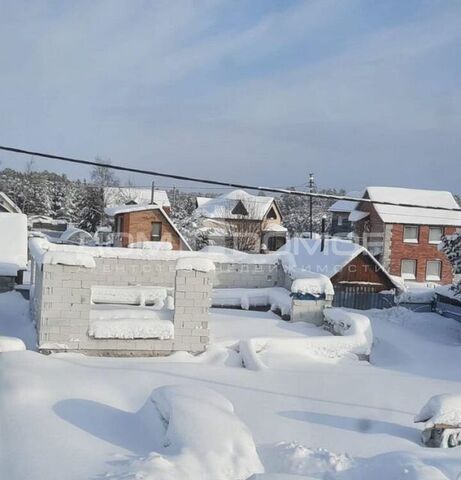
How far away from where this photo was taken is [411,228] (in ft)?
92.1

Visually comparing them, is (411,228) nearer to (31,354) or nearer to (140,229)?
(140,229)

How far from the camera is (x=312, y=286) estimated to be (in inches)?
442

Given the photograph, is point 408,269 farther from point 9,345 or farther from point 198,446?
point 198,446

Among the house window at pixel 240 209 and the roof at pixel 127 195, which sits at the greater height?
the roof at pixel 127 195

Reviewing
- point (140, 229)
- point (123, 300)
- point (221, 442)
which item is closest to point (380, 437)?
point (221, 442)

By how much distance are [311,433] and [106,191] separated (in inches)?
1501

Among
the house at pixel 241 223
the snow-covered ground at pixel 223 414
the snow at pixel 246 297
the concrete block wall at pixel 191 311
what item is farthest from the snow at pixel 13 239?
the house at pixel 241 223

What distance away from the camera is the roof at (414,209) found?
91.6ft

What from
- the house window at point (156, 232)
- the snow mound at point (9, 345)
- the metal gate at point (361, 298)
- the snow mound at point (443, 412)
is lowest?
the metal gate at point (361, 298)

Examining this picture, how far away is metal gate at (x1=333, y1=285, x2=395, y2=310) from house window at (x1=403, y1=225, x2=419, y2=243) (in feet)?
30.6

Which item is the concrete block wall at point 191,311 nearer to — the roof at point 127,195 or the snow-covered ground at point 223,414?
the snow-covered ground at point 223,414

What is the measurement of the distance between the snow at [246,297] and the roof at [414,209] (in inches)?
624

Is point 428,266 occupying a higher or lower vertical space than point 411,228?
lower

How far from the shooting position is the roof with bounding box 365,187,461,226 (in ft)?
91.6
